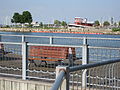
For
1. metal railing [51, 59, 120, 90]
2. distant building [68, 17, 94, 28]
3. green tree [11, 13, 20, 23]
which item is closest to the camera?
metal railing [51, 59, 120, 90]

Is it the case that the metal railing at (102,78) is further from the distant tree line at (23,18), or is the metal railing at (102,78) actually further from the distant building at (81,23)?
the distant tree line at (23,18)

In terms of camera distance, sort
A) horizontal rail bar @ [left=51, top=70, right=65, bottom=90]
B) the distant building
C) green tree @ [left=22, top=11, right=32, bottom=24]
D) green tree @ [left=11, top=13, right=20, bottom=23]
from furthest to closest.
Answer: green tree @ [left=11, top=13, right=20, bottom=23] → green tree @ [left=22, top=11, right=32, bottom=24] → the distant building → horizontal rail bar @ [left=51, top=70, right=65, bottom=90]

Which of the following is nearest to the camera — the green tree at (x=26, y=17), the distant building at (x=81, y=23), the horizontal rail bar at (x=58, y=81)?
the horizontal rail bar at (x=58, y=81)

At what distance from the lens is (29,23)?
488 ft

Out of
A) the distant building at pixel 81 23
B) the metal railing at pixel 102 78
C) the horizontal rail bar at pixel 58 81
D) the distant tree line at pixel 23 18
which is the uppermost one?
the distant tree line at pixel 23 18

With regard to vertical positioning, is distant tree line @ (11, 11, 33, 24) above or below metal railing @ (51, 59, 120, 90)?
above

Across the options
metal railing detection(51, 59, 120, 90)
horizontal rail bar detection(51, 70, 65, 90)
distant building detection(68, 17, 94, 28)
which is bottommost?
metal railing detection(51, 59, 120, 90)

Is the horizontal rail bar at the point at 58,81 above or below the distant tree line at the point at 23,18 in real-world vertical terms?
below

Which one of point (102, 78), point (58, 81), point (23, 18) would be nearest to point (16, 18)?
point (23, 18)

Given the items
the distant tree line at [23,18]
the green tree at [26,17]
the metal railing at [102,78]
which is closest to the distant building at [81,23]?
the green tree at [26,17]

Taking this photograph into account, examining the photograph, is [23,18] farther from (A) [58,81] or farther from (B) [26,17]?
(A) [58,81]

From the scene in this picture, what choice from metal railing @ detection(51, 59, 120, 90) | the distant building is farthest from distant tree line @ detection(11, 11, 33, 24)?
metal railing @ detection(51, 59, 120, 90)

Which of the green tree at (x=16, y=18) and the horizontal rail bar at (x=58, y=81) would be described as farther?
the green tree at (x=16, y=18)

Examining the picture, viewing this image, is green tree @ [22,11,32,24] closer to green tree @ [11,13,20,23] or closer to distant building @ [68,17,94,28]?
green tree @ [11,13,20,23]
